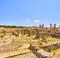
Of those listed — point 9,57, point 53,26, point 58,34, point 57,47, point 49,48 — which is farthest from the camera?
point 53,26

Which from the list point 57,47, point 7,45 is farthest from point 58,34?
point 7,45

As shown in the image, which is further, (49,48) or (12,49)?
(49,48)

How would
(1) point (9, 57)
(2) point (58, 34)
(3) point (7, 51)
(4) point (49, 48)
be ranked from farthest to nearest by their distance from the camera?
1. (2) point (58, 34)
2. (4) point (49, 48)
3. (3) point (7, 51)
4. (1) point (9, 57)

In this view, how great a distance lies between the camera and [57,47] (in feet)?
47.5

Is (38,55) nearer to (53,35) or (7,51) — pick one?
(7,51)

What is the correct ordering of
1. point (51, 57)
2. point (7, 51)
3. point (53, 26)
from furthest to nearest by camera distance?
point (53, 26), point (7, 51), point (51, 57)

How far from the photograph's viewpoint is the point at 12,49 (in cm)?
1012

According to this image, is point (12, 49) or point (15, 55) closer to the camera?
point (15, 55)

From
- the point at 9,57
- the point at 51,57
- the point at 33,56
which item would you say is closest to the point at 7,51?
the point at 9,57

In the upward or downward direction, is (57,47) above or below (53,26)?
below

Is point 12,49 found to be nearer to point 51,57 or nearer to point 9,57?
point 9,57

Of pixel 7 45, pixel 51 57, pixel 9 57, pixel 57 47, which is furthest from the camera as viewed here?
pixel 57 47

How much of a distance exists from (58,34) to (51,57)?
1907 centimetres

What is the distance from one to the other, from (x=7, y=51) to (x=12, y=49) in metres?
0.54
